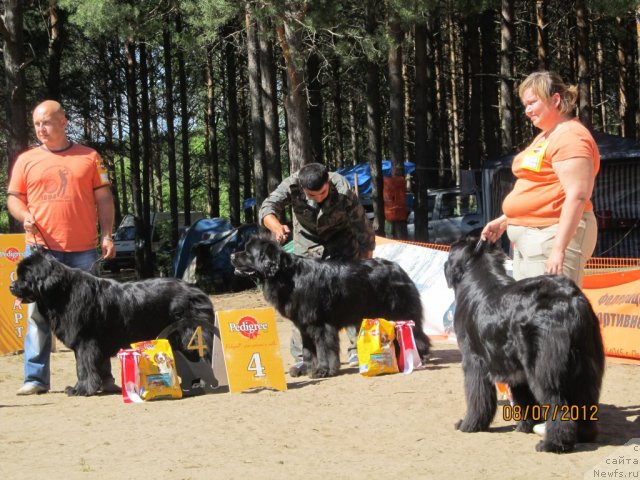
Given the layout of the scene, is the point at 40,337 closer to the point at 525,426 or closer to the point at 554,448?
the point at 525,426

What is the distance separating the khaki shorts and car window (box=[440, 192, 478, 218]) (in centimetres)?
1572

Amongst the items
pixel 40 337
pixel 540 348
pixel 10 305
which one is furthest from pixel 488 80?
pixel 540 348

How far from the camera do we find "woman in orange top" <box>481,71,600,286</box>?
13.8ft

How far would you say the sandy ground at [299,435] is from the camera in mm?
4078

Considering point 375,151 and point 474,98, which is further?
point 474,98

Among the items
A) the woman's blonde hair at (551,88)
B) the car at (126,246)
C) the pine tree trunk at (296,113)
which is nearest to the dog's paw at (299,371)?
the woman's blonde hair at (551,88)

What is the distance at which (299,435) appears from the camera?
4.89 meters

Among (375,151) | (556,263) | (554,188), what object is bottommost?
(556,263)

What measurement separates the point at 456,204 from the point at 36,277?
50.6 ft

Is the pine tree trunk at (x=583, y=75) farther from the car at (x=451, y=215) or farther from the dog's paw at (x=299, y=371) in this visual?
the dog's paw at (x=299, y=371)

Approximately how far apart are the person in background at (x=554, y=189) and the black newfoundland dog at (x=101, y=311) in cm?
285

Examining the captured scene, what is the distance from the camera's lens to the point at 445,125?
111ft

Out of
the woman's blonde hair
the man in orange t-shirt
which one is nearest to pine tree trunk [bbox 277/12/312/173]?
the man in orange t-shirt

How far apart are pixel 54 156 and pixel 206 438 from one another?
263 cm
